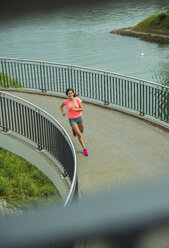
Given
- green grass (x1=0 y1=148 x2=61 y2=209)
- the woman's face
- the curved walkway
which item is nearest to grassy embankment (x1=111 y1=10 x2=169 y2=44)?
green grass (x1=0 y1=148 x2=61 y2=209)

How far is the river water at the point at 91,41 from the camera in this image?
55500mm

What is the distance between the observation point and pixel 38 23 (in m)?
76.4

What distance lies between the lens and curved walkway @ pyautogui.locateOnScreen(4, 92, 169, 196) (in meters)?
9.29

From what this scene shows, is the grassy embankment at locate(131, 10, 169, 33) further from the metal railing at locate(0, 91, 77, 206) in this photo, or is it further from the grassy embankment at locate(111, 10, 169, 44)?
the metal railing at locate(0, 91, 77, 206)

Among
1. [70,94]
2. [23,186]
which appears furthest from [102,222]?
[23,186]

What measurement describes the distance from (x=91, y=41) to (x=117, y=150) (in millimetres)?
57060

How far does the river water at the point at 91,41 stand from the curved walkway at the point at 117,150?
35119mm

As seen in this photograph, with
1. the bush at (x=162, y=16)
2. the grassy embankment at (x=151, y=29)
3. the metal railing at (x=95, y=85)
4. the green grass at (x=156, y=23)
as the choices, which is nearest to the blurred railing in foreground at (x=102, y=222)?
the metal railing at (x=95, y=85)

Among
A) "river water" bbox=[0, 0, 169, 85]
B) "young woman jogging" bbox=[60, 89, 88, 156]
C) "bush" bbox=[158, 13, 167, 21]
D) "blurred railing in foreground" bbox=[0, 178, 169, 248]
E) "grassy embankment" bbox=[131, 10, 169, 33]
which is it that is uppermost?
"blurred railing in foreground" bbox=[0, 178, 169, 248]

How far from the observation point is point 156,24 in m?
71.6

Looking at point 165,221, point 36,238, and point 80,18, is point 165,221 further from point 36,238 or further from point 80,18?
point 80,18

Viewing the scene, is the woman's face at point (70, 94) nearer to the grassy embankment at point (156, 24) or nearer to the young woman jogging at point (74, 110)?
the young woman jogging at point (74, 110)

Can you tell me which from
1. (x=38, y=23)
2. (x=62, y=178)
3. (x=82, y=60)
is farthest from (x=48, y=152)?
(x=38, y=23)

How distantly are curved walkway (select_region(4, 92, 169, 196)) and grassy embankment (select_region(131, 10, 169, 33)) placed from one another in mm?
59166
